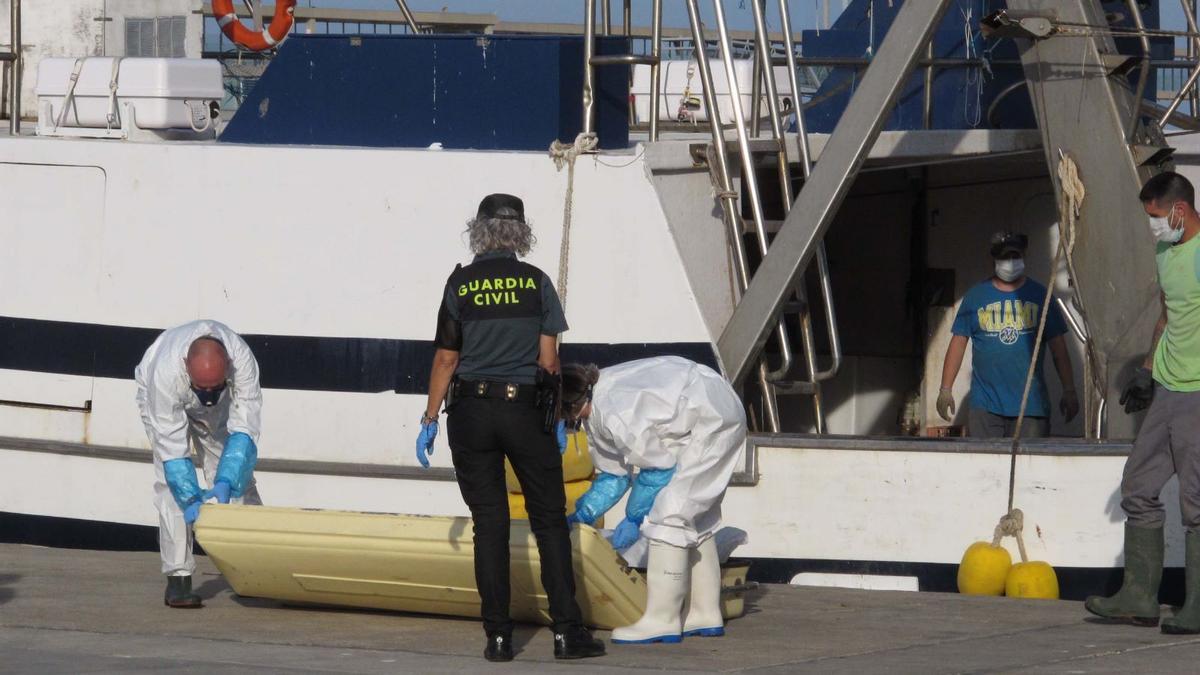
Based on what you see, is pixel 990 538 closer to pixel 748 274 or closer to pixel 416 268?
pixel 748 274

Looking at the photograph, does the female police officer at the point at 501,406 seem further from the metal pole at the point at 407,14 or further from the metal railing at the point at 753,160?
the metal pole at the point at 407,14

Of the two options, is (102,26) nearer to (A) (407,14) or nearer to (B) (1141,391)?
(A) (407,14)

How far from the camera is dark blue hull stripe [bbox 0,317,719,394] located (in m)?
7.77

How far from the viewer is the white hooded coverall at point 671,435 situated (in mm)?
5629

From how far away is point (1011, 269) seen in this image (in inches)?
321

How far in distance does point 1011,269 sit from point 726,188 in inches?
56.1

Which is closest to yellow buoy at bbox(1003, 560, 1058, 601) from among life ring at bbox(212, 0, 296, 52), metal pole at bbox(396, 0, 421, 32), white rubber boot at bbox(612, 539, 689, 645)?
white rubber boot at bbox(612, 539, 689, 645)

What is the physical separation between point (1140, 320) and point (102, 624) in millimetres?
4142

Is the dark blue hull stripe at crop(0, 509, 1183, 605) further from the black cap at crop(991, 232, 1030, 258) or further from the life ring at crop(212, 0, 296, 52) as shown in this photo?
the life ring at crop(212, 0, 296, 52)

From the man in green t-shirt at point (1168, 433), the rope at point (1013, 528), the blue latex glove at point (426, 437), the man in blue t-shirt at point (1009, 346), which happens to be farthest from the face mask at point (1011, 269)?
the blue latex glove at point (426, 437)

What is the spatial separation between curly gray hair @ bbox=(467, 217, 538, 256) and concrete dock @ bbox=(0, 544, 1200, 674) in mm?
1256

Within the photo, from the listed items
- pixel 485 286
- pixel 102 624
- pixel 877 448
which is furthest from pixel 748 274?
pixel 102 624

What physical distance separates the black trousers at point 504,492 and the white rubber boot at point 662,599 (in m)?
0.32

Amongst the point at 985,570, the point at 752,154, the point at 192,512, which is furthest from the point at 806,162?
the point at 192,512
